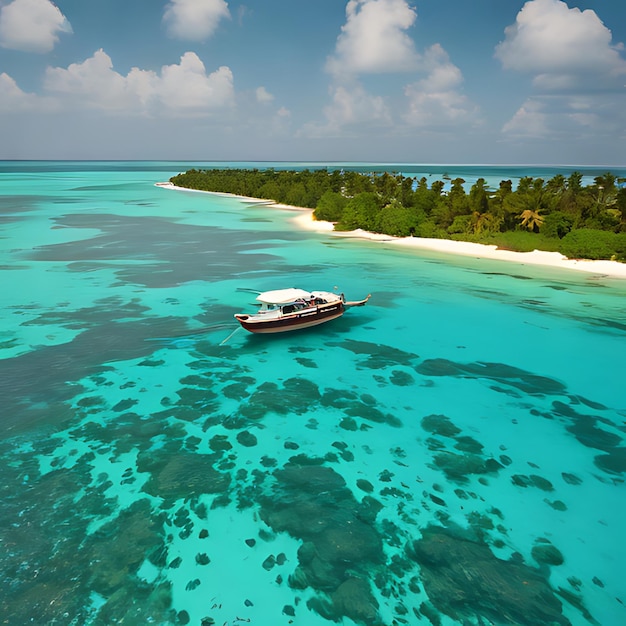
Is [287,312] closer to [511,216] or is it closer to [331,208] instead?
[511,216]

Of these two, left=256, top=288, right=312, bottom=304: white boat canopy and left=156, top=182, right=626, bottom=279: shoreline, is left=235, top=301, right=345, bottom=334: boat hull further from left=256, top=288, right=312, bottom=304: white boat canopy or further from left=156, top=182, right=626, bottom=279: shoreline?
left=156, top=182, right=626, bottom=279: shoreline

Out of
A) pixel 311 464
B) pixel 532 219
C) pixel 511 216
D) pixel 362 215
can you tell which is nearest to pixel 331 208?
pixel 362 215

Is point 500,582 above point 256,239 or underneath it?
above

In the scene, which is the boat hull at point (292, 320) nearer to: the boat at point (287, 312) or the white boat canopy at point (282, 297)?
the boat at point (287, 312)

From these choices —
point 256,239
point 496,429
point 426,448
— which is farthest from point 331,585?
point 256,239

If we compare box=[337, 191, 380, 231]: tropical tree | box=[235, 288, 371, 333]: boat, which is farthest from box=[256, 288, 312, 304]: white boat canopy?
box=[337, 191, 380, 231]: tropical tree

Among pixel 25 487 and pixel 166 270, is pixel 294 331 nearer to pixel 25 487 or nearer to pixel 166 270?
pixel 25 487
